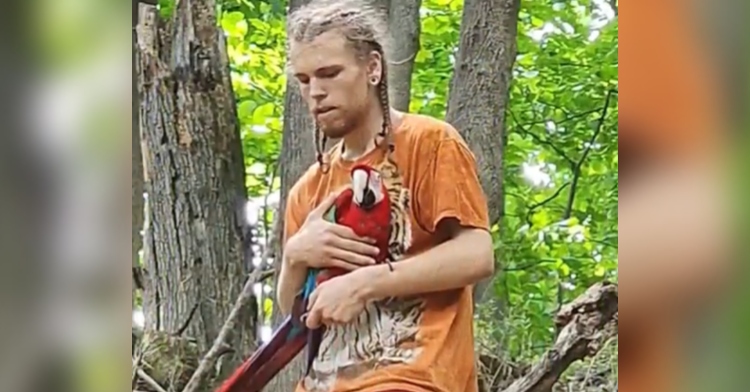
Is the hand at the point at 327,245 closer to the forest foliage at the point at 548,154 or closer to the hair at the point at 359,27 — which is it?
the hair at the point at 359,27

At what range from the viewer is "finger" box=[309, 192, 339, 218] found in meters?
1.37

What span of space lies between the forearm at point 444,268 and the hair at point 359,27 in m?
0.16

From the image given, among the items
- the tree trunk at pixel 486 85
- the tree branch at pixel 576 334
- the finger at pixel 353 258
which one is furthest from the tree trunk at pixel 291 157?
the tree branch at pixel 576 334

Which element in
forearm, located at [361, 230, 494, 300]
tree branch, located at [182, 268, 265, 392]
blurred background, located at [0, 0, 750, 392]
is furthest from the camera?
tree branch, located at [182, 268, 265, 392]

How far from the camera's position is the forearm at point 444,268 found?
130 cm

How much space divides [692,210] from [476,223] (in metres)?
0.29

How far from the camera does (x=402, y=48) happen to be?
4.41 feet

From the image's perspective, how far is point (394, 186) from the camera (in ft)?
4.37

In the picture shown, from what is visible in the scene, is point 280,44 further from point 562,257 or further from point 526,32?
point 562,257

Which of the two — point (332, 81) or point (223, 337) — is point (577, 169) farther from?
point (223, 337)

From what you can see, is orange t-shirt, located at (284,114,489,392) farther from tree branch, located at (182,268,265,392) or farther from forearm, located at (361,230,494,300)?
tree branch, located at (182,268,265,392)

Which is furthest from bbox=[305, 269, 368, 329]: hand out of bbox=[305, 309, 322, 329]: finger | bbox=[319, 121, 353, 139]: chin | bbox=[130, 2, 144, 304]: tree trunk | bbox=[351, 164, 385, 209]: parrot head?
bbox=[130, 2, 144, 304]: tree trunk

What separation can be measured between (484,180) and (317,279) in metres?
0.29

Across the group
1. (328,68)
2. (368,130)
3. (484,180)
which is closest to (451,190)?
(484,180)
